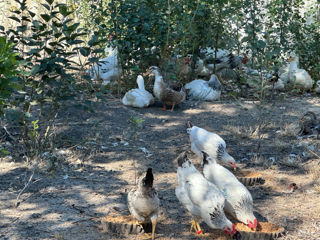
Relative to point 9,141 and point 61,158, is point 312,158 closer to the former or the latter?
point 61,158

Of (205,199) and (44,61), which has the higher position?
(44,61)

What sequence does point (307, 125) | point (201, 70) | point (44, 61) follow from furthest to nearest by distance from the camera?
point (201, 70)
point (307, 125)
point (44, 61)

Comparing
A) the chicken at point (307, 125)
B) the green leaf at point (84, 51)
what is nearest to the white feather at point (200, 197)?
the green leaf at point (84, 51)

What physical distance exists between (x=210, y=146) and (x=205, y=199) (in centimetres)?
149

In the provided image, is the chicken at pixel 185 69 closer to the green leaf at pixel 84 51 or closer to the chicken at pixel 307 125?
the chicken at pixel 307 125

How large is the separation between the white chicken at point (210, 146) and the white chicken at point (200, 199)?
46.6 inches

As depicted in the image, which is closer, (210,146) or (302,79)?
(210,146)

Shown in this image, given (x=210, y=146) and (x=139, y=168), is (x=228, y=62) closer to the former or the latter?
(x=210, y=146)

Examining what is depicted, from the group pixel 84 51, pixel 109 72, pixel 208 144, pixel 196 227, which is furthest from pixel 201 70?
pixel 196 227

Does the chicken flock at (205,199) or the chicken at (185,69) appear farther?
the chicken at (185,69)

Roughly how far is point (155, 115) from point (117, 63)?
1497 mm

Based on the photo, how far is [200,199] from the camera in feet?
12.2

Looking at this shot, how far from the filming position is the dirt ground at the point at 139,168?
12.9 ft

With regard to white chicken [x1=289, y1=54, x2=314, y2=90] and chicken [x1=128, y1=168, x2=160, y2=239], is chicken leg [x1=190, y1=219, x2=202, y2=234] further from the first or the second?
white chicken [x1=289, y1=54, x2=314, y2=90]
